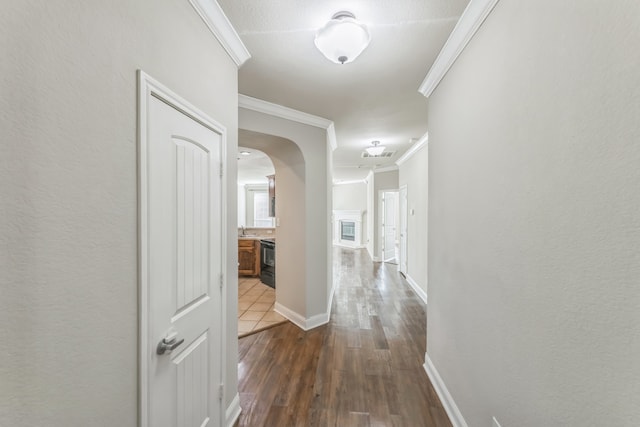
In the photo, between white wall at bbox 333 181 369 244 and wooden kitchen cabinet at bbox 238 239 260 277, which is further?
white wall at bbox 333 181 369 244

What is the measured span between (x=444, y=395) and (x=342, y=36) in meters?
2.49

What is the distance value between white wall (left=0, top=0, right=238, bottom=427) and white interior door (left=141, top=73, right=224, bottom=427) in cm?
9

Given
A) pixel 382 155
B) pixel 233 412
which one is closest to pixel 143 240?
pixel 233 412

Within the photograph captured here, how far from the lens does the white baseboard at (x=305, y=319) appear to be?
3.02m

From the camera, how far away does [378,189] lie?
22.4 ft

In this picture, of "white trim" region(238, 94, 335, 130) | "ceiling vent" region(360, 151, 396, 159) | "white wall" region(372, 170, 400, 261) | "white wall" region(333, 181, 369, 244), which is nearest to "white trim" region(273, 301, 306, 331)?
"white trim" region(238, 94, 335, 130)

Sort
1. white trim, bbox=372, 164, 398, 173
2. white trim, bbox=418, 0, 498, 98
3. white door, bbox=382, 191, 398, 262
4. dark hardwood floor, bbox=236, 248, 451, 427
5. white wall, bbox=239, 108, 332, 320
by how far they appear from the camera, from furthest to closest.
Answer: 1. white door, bbox=382, 191, 398, 262
2. white trim, bbox=372, 164, 398, 173
3. white wall, bbox=239, 108, 332, 320
4. dark hardwood floor, bbox=236, 248, 451, 427
5. white trim, bbox=418, 0, 498, 98

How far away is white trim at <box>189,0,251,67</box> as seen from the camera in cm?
131

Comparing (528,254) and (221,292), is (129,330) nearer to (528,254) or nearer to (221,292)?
(221,292)

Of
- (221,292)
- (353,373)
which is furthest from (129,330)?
(353,373)

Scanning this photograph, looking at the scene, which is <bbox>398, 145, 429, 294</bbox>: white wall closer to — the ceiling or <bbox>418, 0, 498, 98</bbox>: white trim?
the ceiling

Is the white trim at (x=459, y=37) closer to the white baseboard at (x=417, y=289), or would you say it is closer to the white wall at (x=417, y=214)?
the white wall at (x=417, y=214)

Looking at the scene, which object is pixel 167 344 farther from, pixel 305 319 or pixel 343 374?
pixel 305 319

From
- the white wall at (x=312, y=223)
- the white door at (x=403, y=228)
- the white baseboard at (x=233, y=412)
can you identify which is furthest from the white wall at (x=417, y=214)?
the white baseboard at (x=233, y=412)
